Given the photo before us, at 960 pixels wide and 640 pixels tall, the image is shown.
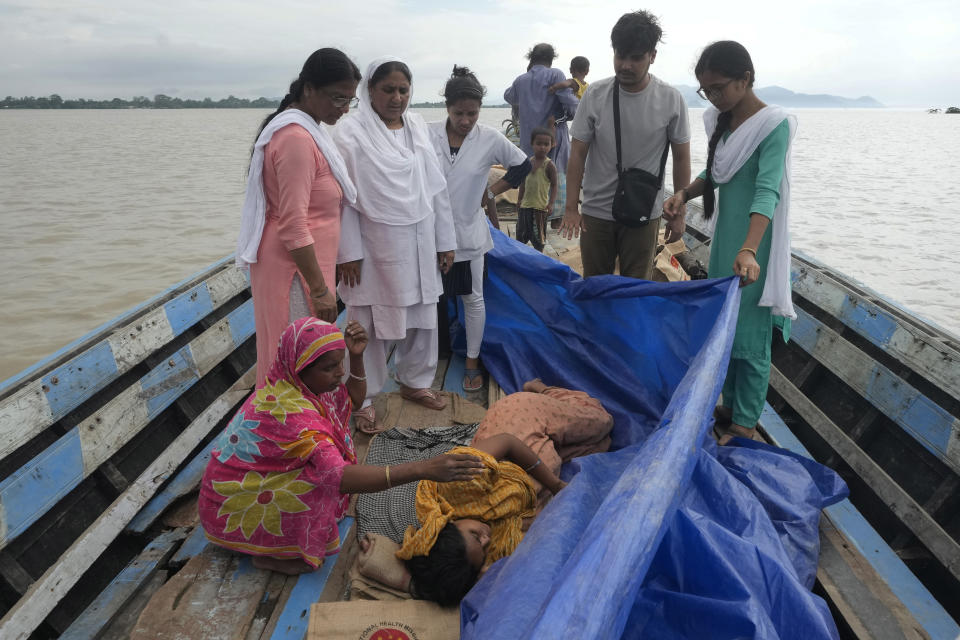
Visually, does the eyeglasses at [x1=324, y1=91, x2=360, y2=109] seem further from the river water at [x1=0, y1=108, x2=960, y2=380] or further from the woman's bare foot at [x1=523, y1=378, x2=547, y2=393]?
the river water at [x1=0, y1=108, x2=960, y2=380]

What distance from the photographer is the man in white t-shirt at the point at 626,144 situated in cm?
255

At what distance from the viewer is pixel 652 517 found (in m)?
1.15

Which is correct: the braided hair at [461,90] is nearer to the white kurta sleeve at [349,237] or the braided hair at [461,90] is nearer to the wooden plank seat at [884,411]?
the white kurta sleeve at [349,237]

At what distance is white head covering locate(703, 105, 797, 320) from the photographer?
7.13 feet

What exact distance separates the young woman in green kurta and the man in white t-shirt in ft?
0.78

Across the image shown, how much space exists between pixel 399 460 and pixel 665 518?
147cm

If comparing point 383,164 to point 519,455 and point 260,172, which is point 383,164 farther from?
point 519,455

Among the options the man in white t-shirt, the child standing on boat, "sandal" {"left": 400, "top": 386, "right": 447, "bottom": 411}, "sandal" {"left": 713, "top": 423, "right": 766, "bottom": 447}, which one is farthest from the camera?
the child standing on boat

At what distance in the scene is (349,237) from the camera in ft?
8.35

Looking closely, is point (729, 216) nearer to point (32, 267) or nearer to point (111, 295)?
point (111, 295)

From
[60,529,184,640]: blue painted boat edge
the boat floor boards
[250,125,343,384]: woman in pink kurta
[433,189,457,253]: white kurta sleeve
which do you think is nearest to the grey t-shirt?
[433,189,457,253]: white kurta sleeve

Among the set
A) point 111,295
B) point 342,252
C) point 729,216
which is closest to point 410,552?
point 342,252

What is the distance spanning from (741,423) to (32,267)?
28.5 feet

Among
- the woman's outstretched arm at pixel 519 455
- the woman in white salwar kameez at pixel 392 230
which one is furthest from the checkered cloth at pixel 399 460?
the woman's outstretched arm at pixel 519 455
